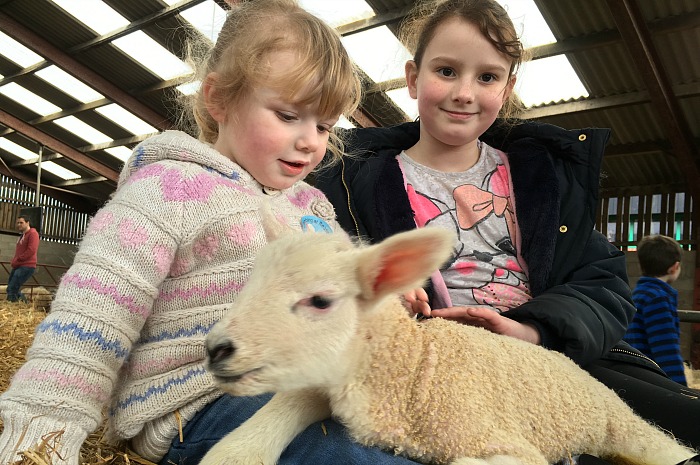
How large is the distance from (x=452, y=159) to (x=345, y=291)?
108 centimetres

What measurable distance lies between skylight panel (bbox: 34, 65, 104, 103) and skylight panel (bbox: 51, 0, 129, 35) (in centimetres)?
156

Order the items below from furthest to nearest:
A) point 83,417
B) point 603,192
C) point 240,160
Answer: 1. point 603,192
2. point 240,160
3. point 83,417

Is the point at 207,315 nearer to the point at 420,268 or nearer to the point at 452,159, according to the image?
the point at 420,268

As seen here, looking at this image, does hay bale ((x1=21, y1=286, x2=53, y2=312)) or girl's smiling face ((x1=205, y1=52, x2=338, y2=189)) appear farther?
hay bale ((x1=21, y1=286, x2=53, y2=312))

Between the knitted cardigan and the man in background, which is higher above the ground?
the man in background

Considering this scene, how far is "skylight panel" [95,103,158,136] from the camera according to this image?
1008cm

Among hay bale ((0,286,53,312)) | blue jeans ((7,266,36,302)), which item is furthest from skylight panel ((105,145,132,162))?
blue jeans ((7,266,36,302))

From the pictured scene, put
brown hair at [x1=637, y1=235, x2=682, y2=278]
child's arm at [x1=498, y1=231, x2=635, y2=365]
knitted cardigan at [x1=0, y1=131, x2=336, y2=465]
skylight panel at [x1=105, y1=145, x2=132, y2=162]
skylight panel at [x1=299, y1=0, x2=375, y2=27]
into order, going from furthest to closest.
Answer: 1. skylight panel at [x1=105, y1=145, x2=132, y2=162]
2. skylight panel at [x1=299, y1=0, x2=375, y2=27]
3. brown hair at [x1=637, y1=235, x2=682, y2=278]
4. child's arm at [x1=498, y1=231, x2=635, y2=365]
5. knitted cardigan at [x1=0, y1=131, x2=336, y2=465]

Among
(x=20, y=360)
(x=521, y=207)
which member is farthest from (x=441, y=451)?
(x=20, y=360)

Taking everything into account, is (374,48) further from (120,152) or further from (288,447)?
(120,152)

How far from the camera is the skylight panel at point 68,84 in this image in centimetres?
944

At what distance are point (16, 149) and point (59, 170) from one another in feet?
3.39

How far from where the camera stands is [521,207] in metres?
1.85

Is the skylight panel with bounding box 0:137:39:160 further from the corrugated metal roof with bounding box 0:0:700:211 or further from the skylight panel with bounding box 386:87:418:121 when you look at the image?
the skylight panel with bounding box 386:87:418:121
